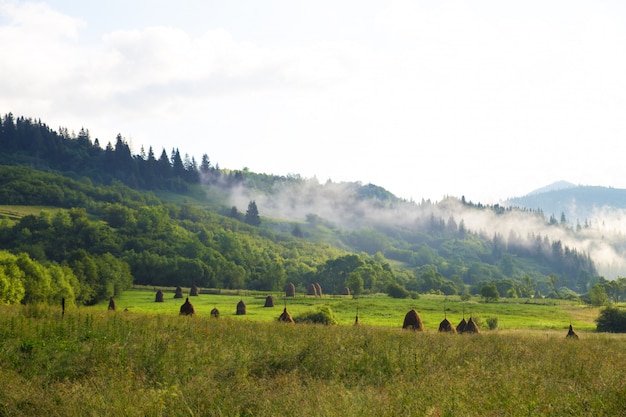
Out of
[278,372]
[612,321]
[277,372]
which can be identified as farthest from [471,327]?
[612,321]

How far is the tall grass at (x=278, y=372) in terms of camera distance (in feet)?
34.3

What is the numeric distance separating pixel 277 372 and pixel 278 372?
21cm

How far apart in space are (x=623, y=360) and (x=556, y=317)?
66.0 meters

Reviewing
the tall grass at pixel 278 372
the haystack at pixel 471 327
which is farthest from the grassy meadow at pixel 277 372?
the haystack at pixel 471 327

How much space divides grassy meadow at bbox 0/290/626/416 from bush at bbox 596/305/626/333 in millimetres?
47209

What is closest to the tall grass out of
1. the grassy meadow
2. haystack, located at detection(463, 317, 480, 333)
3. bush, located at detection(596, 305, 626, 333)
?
the grassy meadow

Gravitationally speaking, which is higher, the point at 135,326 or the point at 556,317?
the point at 135,326

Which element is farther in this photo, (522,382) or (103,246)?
(103,246)

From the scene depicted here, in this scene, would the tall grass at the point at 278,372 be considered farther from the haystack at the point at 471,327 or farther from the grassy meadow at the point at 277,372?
the haystack at the point at 471,327

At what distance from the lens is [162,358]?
1412 cm

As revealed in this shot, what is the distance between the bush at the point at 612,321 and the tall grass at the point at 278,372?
154 ft

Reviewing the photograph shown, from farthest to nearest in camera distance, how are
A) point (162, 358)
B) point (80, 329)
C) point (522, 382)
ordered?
point (80, 329)
point (162, 358)
point (522, 382)

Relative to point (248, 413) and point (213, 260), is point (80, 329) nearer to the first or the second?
point (248, 413)

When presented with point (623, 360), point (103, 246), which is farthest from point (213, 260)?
point (623, 360)
